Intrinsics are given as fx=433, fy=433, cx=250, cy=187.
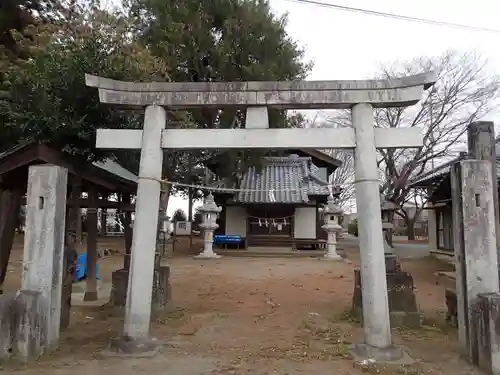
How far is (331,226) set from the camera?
22.1m

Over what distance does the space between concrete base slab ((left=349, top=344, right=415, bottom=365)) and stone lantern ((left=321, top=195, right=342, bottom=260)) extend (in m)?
15.5

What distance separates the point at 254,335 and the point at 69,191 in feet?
19.8

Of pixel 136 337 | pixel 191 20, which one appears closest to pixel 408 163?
pixel 191 20

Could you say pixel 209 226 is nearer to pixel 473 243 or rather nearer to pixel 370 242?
pixel 370 242

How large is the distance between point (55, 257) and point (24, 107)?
3.69 m

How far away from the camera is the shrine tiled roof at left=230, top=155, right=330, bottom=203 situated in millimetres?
23359

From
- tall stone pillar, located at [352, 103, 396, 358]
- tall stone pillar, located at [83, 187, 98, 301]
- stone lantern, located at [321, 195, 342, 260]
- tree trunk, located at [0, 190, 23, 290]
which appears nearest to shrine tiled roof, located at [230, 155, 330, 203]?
stone lantern, located at [321, 195, 342, 260]

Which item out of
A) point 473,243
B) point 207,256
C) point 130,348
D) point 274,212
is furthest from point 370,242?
point 274,212

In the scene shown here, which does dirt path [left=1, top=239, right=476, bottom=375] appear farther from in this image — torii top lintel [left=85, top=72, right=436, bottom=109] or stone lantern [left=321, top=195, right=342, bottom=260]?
stone lantern [left=321, top=195, right=342, bottom=260]

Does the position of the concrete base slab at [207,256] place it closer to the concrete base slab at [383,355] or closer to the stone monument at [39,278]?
the stone monument at [39,278]

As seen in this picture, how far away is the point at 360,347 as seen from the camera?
6.00 m

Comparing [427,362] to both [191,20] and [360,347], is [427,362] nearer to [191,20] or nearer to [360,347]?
[360,347]

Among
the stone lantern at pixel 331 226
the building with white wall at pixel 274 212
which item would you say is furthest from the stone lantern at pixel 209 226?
the stone lantern at pixel 331 226

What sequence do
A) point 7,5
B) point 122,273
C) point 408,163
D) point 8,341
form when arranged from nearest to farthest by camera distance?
point 8,341, point 122,273, point 7,5, point 408,163
